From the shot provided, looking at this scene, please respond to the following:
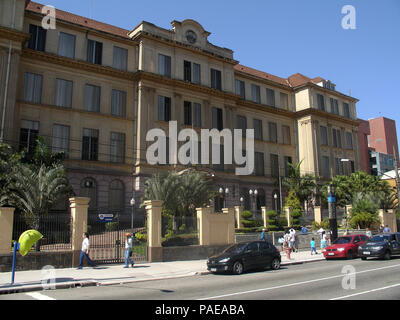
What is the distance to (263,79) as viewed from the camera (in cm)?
4709

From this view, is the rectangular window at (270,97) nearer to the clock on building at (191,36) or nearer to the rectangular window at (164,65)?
the clock on building at (191,36)

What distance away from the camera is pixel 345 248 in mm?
21312

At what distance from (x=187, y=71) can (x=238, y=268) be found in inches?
1071

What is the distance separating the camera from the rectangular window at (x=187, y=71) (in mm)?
38875

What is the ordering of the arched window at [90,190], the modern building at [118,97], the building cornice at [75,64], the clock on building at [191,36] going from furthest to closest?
the clock on building at [191,36], the arched window at [90,190], the building cornice at [75,64], the modern building at [118,97]

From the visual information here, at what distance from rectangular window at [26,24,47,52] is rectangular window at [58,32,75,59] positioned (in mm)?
1369

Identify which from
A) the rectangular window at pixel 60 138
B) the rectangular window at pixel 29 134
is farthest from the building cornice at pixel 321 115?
the rectangular window at pixel 29 134

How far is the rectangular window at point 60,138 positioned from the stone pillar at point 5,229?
52.6ft

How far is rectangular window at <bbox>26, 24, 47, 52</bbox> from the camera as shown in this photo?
31688 mm

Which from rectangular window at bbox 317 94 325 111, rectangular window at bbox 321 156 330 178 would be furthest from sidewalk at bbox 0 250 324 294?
rectangular window at bbox 317 94 325 111

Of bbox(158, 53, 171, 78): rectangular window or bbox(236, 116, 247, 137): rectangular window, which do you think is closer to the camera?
bbox(158, 53, 171, 78): rectangular window

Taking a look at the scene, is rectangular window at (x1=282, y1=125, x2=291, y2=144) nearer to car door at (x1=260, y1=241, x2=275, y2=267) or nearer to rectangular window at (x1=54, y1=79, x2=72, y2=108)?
rectangular window at (x1=54, y1=79, x2=72, y2=108)

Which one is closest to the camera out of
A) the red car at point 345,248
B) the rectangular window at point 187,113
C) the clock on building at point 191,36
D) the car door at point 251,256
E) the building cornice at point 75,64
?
the car door at point 251,256
